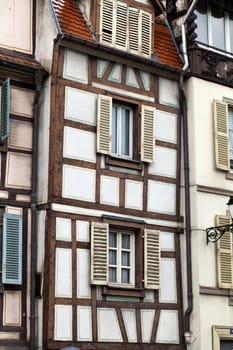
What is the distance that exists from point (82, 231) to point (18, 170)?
1.58 meters

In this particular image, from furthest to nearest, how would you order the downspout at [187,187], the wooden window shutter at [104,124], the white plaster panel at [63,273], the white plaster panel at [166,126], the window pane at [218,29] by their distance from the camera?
the window pane at [218,29]
the white plaster panel at [166,126]
the downspout at [187,187]
the wooden window shutter at [104,124]
the white plaster panel at [63,273]

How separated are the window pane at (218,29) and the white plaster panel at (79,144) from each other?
4.44 meters

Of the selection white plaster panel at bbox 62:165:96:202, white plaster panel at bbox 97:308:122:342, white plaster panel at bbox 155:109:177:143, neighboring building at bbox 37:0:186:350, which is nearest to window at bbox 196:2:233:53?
neighboring building at bbox 37:0:186:350

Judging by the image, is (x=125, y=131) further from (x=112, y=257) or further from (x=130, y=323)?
(x=130, y=323)

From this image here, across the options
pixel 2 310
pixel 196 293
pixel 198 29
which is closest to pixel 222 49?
pixel 198 29

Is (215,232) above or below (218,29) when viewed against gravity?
below

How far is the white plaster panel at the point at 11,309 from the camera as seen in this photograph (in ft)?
46.4

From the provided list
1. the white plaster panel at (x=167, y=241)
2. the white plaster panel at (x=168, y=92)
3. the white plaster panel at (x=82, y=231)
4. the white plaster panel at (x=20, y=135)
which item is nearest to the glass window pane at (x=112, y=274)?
the white plaster panel at (x=82, y=231)

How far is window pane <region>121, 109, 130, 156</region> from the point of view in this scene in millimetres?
16375

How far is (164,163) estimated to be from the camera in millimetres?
16688

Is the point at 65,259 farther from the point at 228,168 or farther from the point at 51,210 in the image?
the point at 228,168

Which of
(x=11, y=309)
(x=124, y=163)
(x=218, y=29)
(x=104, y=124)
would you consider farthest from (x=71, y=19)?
(x=11, y=309)

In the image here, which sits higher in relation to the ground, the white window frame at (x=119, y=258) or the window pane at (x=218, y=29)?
the window pane at (x=218, y=29)

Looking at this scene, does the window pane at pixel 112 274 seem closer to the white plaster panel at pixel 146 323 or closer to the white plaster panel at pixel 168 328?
the white plaster panel at pixel 146 323
